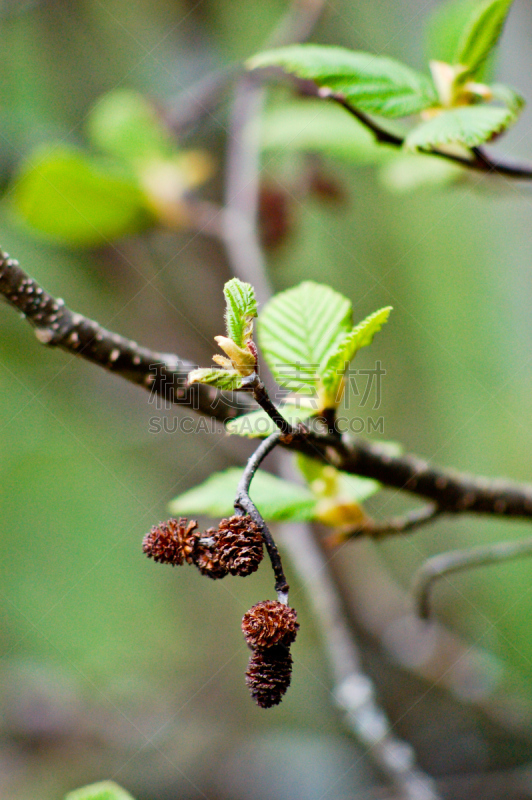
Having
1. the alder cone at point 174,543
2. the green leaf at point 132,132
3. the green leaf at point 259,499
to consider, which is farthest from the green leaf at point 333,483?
the green leaf at point 132,132

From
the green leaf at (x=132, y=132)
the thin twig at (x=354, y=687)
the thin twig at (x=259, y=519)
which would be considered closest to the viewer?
the thin twig at (x=259, y=519)

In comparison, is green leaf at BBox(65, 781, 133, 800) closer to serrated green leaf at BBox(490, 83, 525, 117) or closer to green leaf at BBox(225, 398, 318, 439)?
green leaf at BBox(225, 398, 318, 439)

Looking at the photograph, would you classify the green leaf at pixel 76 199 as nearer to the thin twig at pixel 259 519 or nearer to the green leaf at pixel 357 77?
the green leaf at pixel 357 77

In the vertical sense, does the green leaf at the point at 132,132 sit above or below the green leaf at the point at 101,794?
above

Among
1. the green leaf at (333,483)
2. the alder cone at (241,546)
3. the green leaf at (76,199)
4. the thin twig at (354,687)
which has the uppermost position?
the green leaf at (76,199)

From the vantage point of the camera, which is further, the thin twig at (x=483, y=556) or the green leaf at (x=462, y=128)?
the thin twig at (x=483, y=556)

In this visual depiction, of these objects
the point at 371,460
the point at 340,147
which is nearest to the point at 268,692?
the point at 371,460

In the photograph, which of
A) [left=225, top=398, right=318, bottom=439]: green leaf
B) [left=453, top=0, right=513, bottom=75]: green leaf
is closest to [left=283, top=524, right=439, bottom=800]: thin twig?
[left=225, top=398, right=318, bottom=439]: green leaf

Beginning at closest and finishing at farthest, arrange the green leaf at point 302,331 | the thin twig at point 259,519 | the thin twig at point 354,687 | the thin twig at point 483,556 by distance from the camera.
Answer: the thin twig at point 259,519 → the green leaf at point 302,331 → the thin twig at point 483,556 → the thin twig at point 354,687
